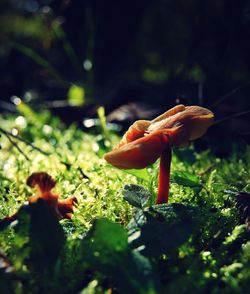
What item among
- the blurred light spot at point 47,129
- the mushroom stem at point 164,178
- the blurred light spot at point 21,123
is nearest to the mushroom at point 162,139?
the mushroom stem at point 164,178

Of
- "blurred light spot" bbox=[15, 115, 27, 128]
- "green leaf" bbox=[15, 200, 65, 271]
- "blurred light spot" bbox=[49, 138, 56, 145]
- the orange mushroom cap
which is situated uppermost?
"blurred light spot" bbox=[15, 115, 27, 128]

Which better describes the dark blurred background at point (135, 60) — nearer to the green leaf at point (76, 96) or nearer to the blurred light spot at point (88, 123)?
the green leaf at point (76, 96)

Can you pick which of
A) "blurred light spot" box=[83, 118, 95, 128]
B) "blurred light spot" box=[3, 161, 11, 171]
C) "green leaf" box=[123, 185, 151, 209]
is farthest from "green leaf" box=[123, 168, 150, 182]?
"blurred light spot" box=[83, 118, 95, 128]

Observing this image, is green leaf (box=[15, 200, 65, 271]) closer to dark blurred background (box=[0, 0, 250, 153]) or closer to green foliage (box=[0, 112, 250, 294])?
green foliage (box=[0, 112, 250, 294])

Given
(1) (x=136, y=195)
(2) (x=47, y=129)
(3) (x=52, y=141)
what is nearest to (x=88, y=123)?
(3) (x=52, y=141)

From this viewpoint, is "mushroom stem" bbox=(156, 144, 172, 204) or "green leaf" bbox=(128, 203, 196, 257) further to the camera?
"mushroom stem" bbox=(156, 144, 172, 204)

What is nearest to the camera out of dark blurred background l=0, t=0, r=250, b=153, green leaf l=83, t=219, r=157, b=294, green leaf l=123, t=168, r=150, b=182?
green leaf l=83, t=219, r=157, b=294

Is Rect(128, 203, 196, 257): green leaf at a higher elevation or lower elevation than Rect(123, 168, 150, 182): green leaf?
lower

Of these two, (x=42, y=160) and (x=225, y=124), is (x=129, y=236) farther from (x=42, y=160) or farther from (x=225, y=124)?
(x=225, y=124)
